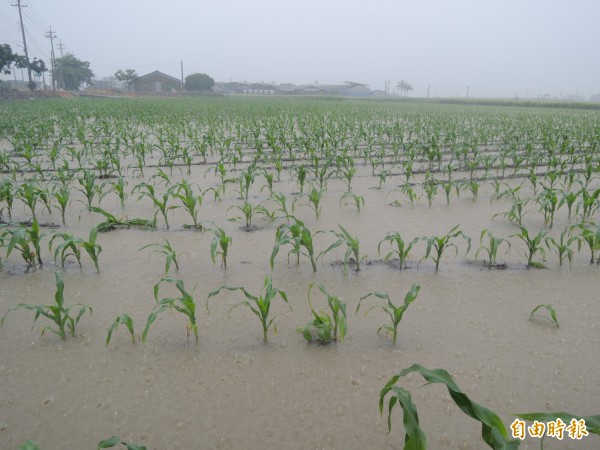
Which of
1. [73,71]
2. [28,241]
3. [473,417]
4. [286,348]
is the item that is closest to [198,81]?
[73,71]

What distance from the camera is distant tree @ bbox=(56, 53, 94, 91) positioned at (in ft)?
183

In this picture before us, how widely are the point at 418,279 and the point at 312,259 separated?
95 centimetres

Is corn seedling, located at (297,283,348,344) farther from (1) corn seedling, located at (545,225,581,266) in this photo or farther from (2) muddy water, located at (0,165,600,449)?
(1) corn seedling, located at (545,225,581,266)

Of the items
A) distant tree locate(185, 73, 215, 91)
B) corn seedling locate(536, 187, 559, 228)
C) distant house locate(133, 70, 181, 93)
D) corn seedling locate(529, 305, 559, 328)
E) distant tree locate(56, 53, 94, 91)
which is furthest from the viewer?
distant tree locate(185, 73, 215, 91)

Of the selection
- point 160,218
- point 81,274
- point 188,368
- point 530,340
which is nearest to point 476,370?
point 530,340

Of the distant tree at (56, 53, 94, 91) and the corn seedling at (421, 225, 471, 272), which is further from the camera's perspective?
the distant tree at (56, 53, 94, 91)

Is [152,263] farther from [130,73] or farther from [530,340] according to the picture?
[130,73]

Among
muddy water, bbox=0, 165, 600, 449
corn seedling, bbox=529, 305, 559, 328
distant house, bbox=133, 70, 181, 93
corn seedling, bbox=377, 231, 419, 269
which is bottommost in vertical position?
muddy water, bbox=0, 165, 600, 449

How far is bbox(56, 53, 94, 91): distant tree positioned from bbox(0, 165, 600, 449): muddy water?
63702mm

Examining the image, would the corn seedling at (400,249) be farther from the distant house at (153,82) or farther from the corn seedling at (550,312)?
the distant house at (153,82)

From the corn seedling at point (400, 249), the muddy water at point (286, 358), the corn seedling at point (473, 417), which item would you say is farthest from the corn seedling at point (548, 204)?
the corn seedling at point (473, 417)

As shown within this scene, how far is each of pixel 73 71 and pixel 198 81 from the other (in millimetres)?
17198

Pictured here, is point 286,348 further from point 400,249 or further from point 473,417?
point 400,249

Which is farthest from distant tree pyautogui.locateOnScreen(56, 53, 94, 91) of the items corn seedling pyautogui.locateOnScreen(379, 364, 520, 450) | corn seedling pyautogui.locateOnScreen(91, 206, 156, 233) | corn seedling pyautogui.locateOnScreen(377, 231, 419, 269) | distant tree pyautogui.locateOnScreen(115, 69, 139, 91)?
corn seedling pyautogui.locateOnScreen(379, 364, 520, 450)
